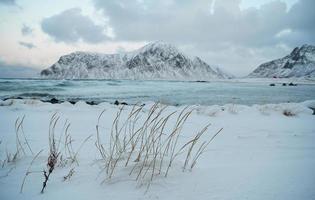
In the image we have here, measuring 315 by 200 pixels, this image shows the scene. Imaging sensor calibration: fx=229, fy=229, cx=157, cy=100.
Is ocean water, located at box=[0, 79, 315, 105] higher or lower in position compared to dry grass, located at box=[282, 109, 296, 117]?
lower

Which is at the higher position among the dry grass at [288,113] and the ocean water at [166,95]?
the dry grass at [288,113]

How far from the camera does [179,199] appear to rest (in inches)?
47.3

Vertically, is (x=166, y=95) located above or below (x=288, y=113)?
below

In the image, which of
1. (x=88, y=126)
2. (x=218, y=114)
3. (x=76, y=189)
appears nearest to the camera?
(x=76, y=189)

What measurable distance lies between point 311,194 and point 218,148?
5.19 ft

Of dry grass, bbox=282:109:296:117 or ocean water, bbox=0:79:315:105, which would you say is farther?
ocean water, bbox=0:79:315:105

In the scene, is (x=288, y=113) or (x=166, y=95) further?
(x=166, y=95)

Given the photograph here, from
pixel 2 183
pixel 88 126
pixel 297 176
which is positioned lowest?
pixel 88 126

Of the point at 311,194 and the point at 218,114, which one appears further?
the point at 218,114

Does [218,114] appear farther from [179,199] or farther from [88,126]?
[179,199]

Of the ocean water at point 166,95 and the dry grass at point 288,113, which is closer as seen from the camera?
the dry grass at point 288,113

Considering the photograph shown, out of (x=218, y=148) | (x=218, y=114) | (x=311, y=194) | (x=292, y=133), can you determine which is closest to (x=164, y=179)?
(x=311, y=194)

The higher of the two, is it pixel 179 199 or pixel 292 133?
pixel 179 199

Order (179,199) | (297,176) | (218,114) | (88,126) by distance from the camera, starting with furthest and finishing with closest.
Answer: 1. (218,114)
2. (88,126)
3. (297,176)
4. (179,199)
